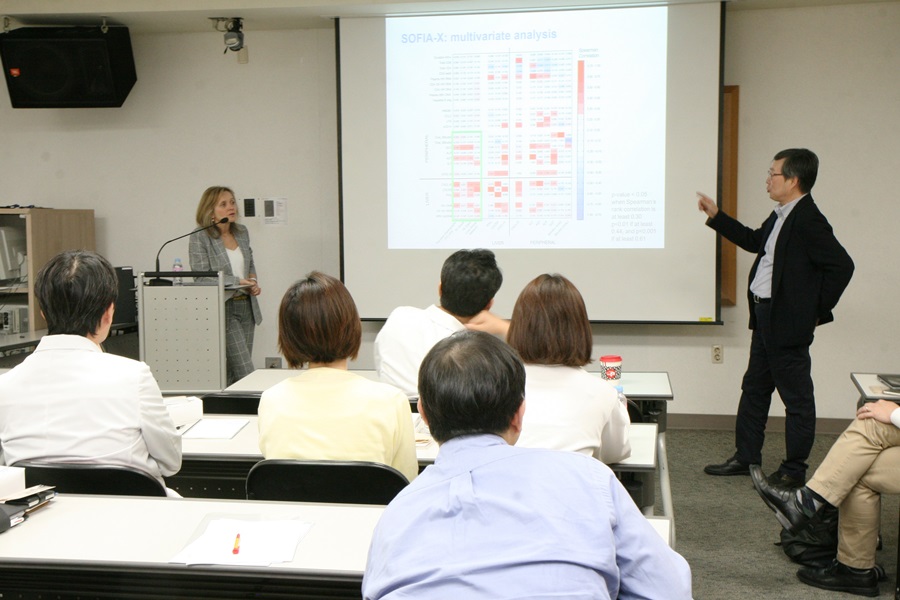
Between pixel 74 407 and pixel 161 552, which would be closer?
pixel 161 552

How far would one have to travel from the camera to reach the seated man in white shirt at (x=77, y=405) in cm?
206

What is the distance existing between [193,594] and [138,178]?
4.61 meters

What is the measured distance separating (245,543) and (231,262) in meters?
3.81

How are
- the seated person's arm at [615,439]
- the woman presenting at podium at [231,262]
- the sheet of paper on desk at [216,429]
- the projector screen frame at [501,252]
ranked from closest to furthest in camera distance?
the seated person's arm at [615,439]
the sheet of paper on desk at [216,429]
the projector screen frame at [501,252]
the woman presenting at podium at [231,262]

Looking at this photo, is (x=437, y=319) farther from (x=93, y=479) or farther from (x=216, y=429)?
(x=93, y=479)

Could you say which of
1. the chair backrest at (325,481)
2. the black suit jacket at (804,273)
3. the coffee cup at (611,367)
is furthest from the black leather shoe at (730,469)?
the chair backrest at (325,481)

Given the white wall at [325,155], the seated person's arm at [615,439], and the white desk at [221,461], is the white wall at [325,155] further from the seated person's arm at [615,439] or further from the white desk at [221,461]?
the seated person's arm at [615,439]

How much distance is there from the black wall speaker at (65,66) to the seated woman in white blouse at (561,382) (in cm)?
412

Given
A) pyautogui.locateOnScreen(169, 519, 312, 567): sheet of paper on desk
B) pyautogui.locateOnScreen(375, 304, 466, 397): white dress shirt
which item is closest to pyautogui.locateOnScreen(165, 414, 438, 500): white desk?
pyautogui.locateOnScreen(375, 304, 466, 397): white dress shirt

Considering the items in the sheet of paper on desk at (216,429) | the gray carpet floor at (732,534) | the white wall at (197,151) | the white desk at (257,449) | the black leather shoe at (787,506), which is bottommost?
the gray carpet floor at (732,534)

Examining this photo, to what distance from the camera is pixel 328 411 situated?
6.82 feet

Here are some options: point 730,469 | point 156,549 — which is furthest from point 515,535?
point 730,469

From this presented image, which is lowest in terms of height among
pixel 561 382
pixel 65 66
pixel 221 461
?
pixel 221 461

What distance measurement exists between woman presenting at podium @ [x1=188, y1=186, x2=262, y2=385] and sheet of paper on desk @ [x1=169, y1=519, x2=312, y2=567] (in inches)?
136
